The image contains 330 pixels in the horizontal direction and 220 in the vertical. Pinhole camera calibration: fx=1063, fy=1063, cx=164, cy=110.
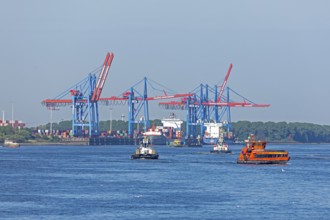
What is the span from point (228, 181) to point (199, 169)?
23256 mm

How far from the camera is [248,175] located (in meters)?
101

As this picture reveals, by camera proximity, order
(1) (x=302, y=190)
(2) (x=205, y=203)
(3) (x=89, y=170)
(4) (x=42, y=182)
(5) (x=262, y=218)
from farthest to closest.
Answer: (3) (x=89, y=170)
(4) (x=42, y=182)
(1) (x=302, y=190)
(2) (x=205, y=203)
(5) (x=262, y=218)

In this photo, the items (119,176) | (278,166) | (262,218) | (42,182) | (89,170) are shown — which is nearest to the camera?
(262,218)

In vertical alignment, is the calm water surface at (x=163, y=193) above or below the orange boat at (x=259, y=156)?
below

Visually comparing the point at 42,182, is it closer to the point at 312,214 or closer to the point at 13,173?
the point at 13,173

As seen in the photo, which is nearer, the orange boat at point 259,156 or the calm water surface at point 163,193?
the calm water surface at point 163,193

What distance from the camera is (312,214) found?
63.6 meters

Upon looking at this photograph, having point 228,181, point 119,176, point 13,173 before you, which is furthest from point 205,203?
point 13,173

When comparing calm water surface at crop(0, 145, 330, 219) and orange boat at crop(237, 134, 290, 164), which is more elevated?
orange boat at crop(237, 134, 290, 164)

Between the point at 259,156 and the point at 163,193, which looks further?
the point at 259,156

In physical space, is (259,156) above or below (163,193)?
above

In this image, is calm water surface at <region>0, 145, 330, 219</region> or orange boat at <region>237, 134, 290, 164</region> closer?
calm water surface at <region>0, 145, 330, 219</region>

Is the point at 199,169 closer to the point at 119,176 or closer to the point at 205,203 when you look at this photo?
the point at 119,176

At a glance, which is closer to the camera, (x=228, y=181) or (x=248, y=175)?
(x=228, y=181)
